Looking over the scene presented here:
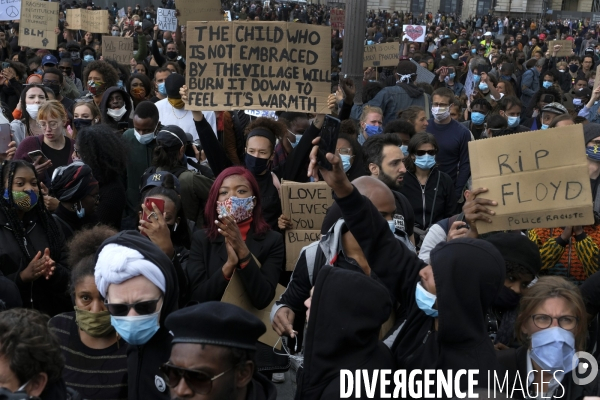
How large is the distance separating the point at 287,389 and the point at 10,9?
882 centimetres

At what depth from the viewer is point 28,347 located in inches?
107

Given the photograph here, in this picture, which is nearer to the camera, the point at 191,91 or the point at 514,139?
the point at 514,139

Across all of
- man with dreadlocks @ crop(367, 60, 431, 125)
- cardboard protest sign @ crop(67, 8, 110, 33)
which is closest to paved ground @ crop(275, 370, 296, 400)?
man with dreadlocks @ crop(367, 60, 431, 125)

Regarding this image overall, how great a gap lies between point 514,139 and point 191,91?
7.33ft

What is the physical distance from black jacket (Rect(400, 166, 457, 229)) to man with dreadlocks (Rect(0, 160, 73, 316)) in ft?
8.89

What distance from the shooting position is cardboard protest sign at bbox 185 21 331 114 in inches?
204

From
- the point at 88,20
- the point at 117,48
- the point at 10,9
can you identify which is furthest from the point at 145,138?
the point at 88,20

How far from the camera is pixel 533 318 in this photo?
11.1ft

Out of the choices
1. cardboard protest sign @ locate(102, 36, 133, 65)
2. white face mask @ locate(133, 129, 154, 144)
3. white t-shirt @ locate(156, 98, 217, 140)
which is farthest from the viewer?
cardboard protest sign @ locate(102, 36, 133, 65)

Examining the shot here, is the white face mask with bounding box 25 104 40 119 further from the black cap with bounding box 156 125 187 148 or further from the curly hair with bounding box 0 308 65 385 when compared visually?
the curly hair with bounding box 0 308 65 385

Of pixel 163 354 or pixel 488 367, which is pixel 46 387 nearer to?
pixel 163 354

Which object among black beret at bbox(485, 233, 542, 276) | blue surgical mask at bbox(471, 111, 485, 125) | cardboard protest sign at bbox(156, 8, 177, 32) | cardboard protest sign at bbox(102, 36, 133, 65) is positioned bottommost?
black beret at bbox(485, 233, 542, 276)

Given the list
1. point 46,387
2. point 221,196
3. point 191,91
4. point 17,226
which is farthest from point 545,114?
point 46,387

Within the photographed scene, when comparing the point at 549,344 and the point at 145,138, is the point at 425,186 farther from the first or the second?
the point at 549,344
